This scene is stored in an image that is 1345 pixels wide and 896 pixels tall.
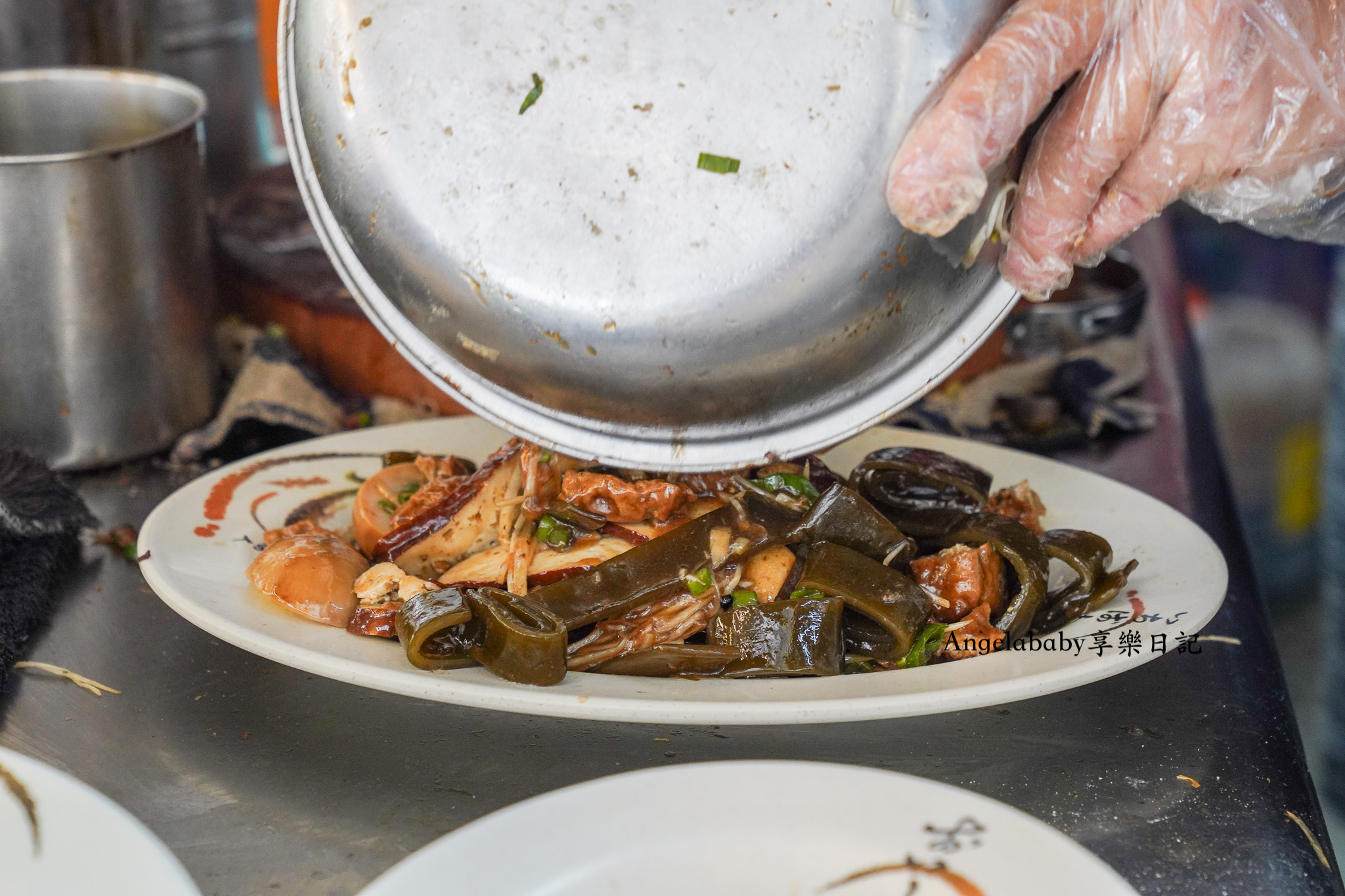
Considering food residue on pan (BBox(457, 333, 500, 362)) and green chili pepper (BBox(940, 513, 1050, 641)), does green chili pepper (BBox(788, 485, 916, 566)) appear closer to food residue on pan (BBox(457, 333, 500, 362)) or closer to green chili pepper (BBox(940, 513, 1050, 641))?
green chili pepper (BBox(940, 513, 1050, 641))

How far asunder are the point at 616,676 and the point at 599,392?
28 cm

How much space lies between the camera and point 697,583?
1.21m

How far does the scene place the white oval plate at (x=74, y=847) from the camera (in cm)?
77

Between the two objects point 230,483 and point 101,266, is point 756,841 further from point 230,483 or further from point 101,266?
point 101,266

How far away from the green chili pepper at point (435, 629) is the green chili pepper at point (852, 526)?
373 mm

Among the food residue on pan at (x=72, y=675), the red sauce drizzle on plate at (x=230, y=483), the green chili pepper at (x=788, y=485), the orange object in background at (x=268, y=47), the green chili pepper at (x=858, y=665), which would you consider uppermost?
the orange object in background at (x=268, y=47)

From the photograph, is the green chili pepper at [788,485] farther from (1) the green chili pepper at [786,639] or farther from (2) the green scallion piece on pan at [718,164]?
(2) the green scallion piece on pan at [718,164]

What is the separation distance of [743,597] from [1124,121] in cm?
60

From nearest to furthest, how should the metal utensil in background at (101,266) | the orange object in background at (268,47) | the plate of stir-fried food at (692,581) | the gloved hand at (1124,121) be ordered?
the gloved hand at (1124,121)
the plate of stir-fried food at (692,581)
the metal utensil in background at (101,266)
the orange object in background at (268,47)

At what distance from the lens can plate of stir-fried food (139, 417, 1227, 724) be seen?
3.41ft

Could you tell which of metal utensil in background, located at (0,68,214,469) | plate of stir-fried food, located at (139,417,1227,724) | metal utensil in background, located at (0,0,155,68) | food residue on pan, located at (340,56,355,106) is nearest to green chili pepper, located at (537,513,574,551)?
plate of stir-fried food, located at (139,417,1227,724)

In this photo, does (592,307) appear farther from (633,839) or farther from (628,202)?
(633,839)

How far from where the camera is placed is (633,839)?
0.85 metres

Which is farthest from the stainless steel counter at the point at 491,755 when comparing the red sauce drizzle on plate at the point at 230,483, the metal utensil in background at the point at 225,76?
the metal utensil in background at the point at 225,76
